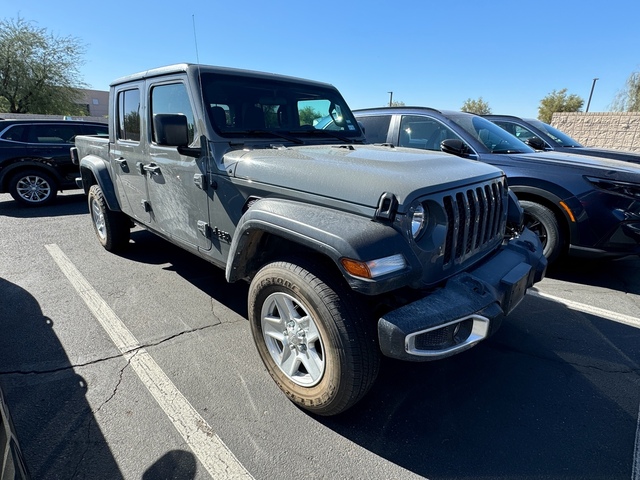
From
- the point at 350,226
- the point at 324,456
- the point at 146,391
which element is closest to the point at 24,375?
the point at 146,391

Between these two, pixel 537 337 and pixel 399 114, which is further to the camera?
pixel 399 114

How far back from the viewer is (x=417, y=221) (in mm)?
1968

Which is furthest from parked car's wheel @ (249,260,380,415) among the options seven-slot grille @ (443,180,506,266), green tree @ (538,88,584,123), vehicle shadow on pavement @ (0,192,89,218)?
green tree @ (538,88,584,123)

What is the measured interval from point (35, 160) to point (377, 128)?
275 inches

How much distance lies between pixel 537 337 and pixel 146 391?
309cm

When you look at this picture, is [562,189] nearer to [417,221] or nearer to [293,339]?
[417,221]

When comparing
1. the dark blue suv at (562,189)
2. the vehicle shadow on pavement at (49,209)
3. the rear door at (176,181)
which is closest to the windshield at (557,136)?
the dark blue suv at (562,189)

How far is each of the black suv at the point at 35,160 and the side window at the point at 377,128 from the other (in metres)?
6.40

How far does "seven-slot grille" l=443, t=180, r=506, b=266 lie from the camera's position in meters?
2.12

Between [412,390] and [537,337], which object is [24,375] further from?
[537,337]

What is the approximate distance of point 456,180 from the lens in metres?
2.15

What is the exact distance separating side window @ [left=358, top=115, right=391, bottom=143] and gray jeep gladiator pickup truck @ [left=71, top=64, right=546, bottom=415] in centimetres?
225

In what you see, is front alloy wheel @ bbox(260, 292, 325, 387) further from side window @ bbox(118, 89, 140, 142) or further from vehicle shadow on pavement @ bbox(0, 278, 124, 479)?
side window @ bbox(118, 89, 140, 142)

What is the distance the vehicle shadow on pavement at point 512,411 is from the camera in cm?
195
